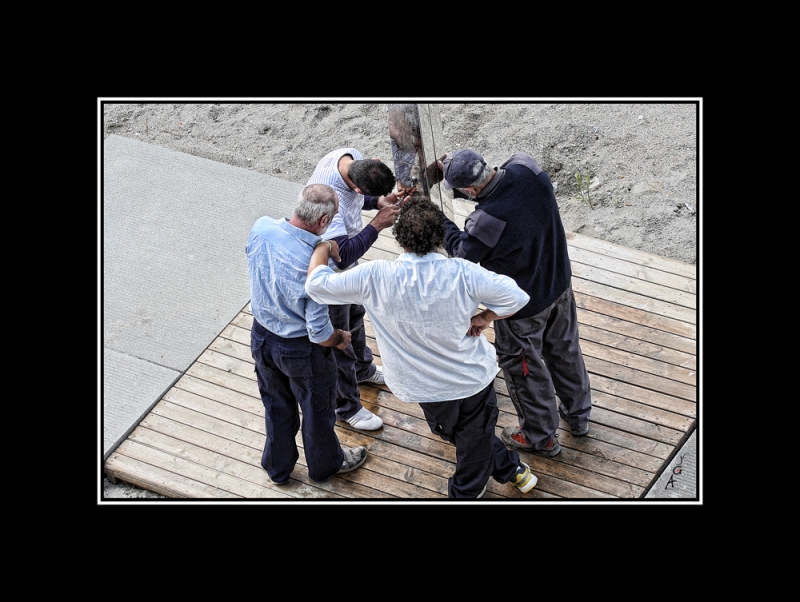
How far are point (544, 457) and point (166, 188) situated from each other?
137 inches

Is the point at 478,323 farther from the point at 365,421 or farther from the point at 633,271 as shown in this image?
the point at 633,271

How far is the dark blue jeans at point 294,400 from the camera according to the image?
3740 mm

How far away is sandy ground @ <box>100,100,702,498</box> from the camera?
19.9 ft

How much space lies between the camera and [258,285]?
3.62 m

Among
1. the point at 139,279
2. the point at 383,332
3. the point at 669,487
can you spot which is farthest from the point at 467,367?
the point at 139,279

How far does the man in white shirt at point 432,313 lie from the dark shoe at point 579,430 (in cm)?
73

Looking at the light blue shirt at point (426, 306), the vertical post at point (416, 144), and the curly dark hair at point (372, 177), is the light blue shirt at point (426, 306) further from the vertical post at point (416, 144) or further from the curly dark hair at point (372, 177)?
the vertical post at point (416, 144)

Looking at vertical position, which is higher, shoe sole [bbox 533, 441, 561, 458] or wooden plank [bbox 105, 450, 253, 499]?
shoe sole [bbox 533, 441, 561, 458]

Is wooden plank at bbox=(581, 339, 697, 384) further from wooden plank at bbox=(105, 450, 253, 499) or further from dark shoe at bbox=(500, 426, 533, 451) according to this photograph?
wooden plank at bbox=(105, 450, 253, 499)

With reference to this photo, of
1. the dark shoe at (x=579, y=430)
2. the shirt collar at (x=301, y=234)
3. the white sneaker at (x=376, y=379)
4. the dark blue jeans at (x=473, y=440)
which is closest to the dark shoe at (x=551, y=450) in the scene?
the dark shoe at (x=579, y=430)

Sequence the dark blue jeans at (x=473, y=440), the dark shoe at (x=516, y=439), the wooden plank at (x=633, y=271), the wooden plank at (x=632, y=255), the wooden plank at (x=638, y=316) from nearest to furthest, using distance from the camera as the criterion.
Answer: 1. the dark blue jeans at (x=473, y=440)
2. the dark shoe at (x=516, y=439)
3. the wooden plank at (x=638, y=316)
4. the wooden plank at (x=633, y=271)
5. the wooden plank at (x=632, y=255)

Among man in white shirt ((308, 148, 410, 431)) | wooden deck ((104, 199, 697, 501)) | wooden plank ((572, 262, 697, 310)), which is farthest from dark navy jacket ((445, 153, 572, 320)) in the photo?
wooden plank ((572, 262, 697, 310))

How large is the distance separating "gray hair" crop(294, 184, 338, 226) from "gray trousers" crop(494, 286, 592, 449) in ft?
3.00
